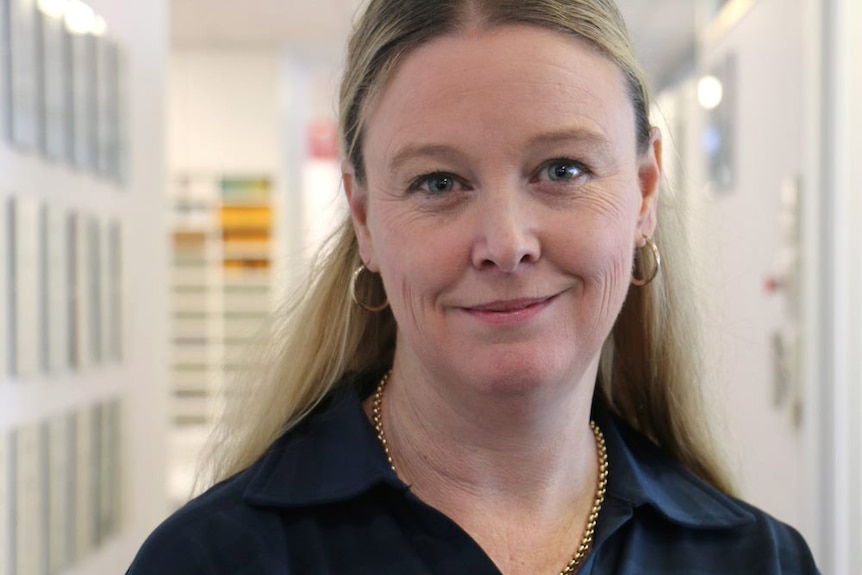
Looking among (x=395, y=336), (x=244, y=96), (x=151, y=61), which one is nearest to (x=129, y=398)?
(x=151, y=61)

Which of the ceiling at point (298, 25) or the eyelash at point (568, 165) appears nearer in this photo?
Answer: the eyelash at point (568, 165)

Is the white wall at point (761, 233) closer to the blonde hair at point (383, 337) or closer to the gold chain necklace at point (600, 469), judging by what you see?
the blonde hair at point (383, 337)

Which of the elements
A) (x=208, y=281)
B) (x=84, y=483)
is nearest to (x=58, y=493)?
(x=84, y=483)

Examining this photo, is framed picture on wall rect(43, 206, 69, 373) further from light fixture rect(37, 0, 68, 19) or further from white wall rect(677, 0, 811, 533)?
white wall rect(677, 0, 811, 533)

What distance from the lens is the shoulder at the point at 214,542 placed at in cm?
109

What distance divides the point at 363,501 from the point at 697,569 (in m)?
0.42

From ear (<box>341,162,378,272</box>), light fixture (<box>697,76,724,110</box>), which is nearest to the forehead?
ear (<box>341,162,378,272</box>)

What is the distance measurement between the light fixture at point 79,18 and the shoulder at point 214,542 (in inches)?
60.3

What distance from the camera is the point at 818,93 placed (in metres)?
2.64

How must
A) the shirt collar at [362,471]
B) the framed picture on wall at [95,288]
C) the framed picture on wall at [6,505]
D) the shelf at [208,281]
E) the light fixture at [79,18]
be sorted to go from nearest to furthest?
the shirt collar at [362,471]
the framed picture on wall at [6,505]
the light fixture at [79,18]
the framed picture on wall at [95,288]
the shelf at [208,281]

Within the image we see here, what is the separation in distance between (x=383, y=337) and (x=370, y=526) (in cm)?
34

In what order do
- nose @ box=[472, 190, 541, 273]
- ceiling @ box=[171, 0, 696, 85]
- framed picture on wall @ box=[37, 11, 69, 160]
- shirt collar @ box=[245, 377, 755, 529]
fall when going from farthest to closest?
ceiling @ box=[171, 0, 696, 85] < framed picture on wall @ box=[37, 11, 69, 160] < shirt collar @ box=[245, 377, 755, 529] < nose @ box=[472, 190, 541, 273]

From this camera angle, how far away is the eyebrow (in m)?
1.12

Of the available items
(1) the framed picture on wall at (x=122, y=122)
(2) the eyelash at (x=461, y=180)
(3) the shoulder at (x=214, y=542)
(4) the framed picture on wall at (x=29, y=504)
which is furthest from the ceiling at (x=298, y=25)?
(3) the shoulder at (x=214, y=542)
